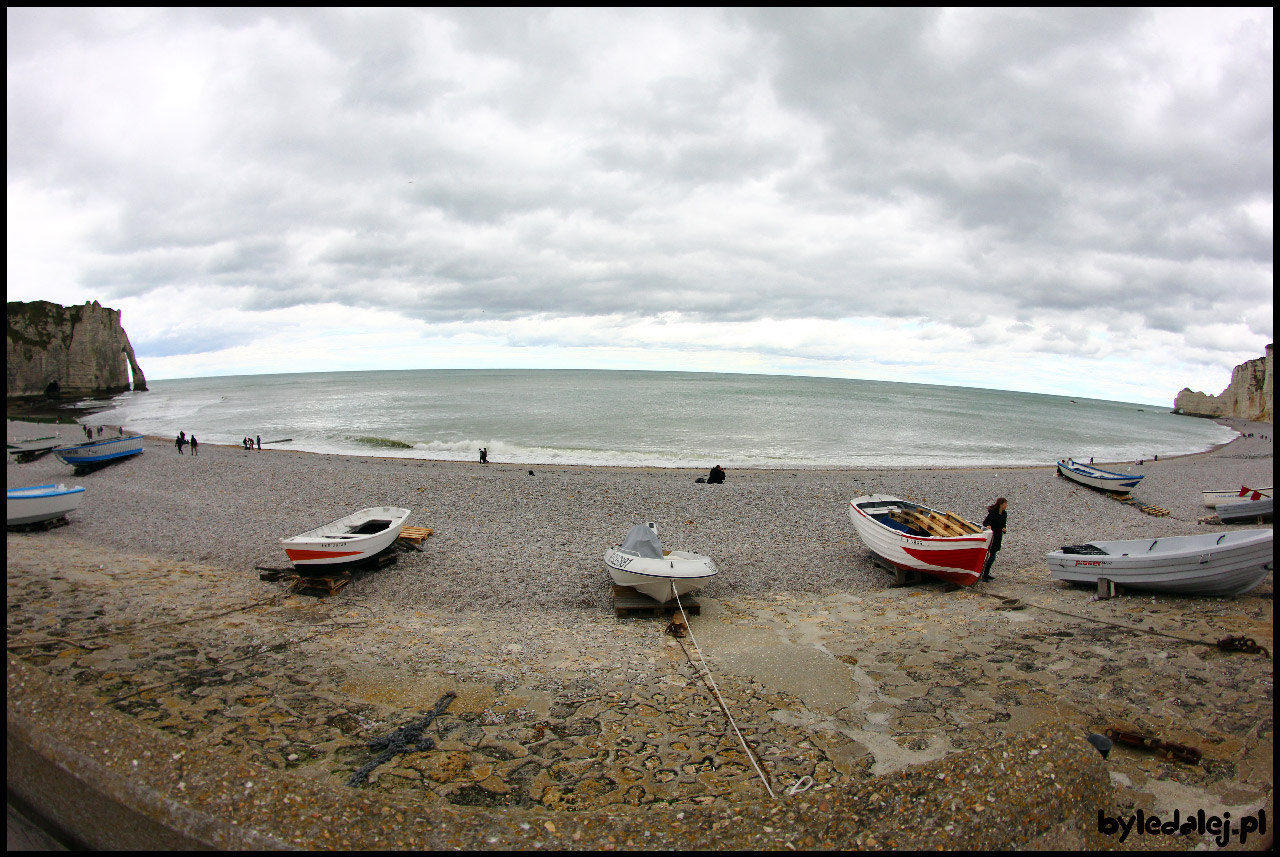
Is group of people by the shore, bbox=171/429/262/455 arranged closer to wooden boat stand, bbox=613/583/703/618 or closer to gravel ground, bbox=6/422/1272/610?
gravel ground, bbox=6/422/1272/610

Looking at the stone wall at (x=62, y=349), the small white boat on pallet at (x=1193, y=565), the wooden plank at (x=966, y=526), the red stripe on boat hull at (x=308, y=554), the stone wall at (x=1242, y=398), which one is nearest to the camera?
the small white boat on pallet at (x=1193, y=565)

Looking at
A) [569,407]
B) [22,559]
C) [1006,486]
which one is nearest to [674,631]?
[22,559]

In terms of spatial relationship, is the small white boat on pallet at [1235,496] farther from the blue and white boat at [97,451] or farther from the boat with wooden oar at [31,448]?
the boat with wooden oar at [31,448]

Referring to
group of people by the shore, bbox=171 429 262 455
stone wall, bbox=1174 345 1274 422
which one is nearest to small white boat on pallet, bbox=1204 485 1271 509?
group of people by the shore, bbox=171 429 262 455

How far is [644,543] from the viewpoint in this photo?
11031 millimetres

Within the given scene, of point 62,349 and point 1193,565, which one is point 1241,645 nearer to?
point 1193,565

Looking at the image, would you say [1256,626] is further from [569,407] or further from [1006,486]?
[569,407]

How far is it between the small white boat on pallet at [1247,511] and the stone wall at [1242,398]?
79722 mm

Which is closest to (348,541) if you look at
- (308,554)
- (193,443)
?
(308,554)

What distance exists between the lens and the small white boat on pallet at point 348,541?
11.1 metres

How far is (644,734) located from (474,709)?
1951mm

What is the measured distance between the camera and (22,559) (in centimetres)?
1135

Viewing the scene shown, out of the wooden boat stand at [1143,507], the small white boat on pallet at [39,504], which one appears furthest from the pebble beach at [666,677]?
the wooden boat stand at [1143,507]

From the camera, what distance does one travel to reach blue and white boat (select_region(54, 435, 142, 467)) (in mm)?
23844
